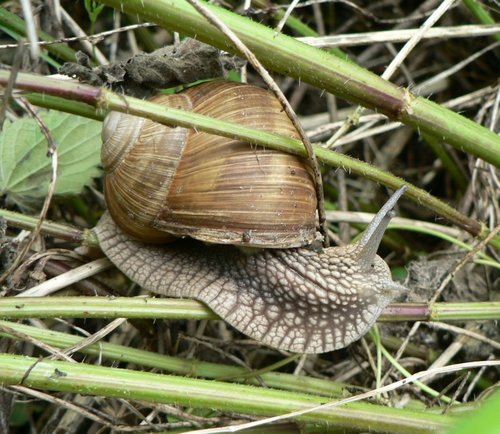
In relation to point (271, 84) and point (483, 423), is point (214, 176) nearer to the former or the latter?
point (271, 84)

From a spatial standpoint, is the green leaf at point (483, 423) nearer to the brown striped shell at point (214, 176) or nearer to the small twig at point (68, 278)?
the brown striped shell at point (214, 176)

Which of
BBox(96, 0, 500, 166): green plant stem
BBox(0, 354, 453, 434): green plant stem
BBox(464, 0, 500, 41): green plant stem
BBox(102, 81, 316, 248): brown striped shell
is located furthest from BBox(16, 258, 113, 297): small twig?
BBox(464, 0, 500, 41): green plant stem

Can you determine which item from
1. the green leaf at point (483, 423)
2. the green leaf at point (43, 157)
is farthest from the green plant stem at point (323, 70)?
the green leaf at point (483, 423)

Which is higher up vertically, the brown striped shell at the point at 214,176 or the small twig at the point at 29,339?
the brown striped shell at the point at 214,176

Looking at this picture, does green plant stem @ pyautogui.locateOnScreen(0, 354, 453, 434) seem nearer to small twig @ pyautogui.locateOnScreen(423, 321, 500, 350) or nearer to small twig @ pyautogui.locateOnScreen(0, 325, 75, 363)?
small twig @ pyautogui.locateOnScreen(0, 325, 75, 363)

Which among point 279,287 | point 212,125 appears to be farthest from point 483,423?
point 279,287

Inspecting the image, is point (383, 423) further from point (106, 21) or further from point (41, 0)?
point (106, 21)
